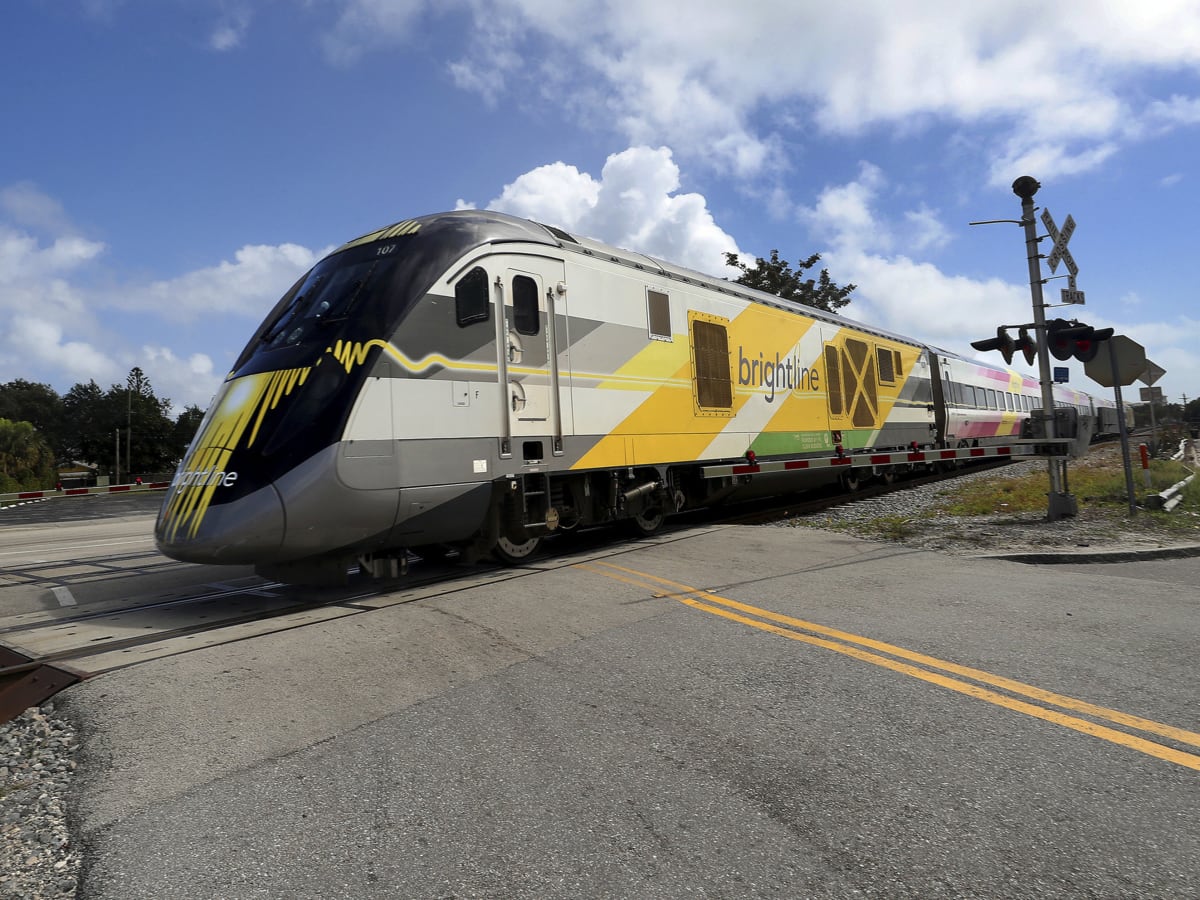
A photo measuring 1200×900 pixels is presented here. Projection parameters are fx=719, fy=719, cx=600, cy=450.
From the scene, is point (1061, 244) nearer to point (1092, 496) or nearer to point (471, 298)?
point (1092, 496)

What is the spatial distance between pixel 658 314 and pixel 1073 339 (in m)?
5.83

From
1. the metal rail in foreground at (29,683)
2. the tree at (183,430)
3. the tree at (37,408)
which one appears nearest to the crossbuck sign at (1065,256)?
the metal rail in foreground at (29,683)

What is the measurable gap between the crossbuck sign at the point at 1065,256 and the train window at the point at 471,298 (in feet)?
25.7

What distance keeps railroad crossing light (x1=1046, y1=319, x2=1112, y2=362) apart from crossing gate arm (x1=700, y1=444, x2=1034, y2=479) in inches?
55.9

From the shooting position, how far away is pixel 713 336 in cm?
1025

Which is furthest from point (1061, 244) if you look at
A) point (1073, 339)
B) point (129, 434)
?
point (129, 434)

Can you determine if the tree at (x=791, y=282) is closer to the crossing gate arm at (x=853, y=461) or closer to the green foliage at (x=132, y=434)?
the crossing gate arm at (x=853, y=461)

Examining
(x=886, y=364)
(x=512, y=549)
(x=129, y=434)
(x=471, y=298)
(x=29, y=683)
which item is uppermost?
(x=129, y=434)

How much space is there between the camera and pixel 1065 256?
9.73 metres

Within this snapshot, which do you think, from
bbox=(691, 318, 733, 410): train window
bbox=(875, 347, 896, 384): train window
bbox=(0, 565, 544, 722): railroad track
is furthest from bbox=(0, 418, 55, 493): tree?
bbox=(875, 347, 896, 384): train window

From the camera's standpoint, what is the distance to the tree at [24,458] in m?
36.6

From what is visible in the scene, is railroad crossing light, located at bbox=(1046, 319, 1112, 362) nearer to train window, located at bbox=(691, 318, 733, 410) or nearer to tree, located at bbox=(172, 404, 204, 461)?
train window, located at bbox=(691, 318, 733, 410)

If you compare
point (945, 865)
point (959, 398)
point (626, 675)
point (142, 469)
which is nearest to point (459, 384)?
point (626, 675)

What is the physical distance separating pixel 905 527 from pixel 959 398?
1138 centimetres
